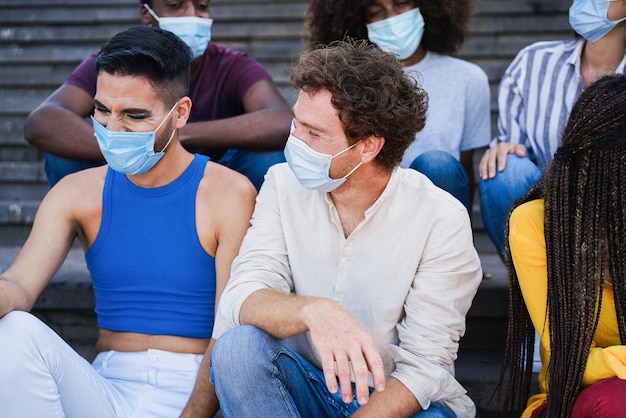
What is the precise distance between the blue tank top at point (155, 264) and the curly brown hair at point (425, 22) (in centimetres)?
129

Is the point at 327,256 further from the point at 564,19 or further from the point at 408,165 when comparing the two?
the point at 564,19

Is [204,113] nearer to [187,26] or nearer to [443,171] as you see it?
[187,26]

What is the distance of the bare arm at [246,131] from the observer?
305cm

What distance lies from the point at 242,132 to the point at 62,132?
28.3 inches

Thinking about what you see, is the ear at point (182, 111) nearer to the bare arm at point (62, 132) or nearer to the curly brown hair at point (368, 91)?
the curly brown hair at point (368, 91)

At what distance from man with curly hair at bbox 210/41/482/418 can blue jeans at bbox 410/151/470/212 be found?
1.34 ft

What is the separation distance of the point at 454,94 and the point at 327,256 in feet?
4.05

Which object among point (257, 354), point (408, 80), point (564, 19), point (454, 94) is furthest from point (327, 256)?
point (564, 19)

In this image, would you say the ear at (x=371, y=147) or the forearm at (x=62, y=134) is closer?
the ear at (x=371, y=147)

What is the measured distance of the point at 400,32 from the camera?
3.25 metres

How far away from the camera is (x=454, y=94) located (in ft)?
10.6

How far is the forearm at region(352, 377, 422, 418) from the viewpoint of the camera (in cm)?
203

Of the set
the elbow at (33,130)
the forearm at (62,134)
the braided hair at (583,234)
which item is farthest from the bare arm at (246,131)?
the braided hair at (583,234)

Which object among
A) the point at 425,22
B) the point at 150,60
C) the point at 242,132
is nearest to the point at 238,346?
the point at 150,60
